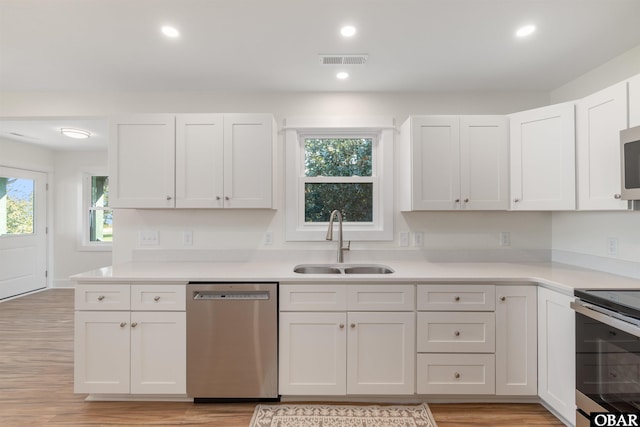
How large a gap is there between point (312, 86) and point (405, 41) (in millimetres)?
903

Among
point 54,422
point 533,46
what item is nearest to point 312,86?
point 533,46

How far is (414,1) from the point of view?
5.65 feet

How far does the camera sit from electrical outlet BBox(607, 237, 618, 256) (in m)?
2.23

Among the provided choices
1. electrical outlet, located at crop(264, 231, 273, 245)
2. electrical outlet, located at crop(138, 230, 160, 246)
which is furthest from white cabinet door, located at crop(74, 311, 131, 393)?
electrical outlet, located at crop(264, 231, 273, 245)

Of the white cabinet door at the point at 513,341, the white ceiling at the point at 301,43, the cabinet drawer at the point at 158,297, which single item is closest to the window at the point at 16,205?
the white ceiling at the point at 301,43

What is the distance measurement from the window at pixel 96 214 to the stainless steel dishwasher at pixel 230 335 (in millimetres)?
4495

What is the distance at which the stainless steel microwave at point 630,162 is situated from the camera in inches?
66.9

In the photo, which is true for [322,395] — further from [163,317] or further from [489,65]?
[489,65]

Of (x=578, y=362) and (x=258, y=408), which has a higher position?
(x=578, y=362)

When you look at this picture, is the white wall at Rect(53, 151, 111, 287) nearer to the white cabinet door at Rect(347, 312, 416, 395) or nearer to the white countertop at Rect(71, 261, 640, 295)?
the white countertop at Rect(71, 261, 640, 295)

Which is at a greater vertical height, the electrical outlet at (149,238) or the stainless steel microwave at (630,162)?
the stainless steel microwave at (630,162)

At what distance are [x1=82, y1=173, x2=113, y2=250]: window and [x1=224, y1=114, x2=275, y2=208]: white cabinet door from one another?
4.27 meters

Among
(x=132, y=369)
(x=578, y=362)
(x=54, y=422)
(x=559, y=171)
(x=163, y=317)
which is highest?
(x=559, y=171)

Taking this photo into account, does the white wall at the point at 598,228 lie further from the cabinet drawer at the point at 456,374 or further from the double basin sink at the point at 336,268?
the double basin sink at the point at 336,268
